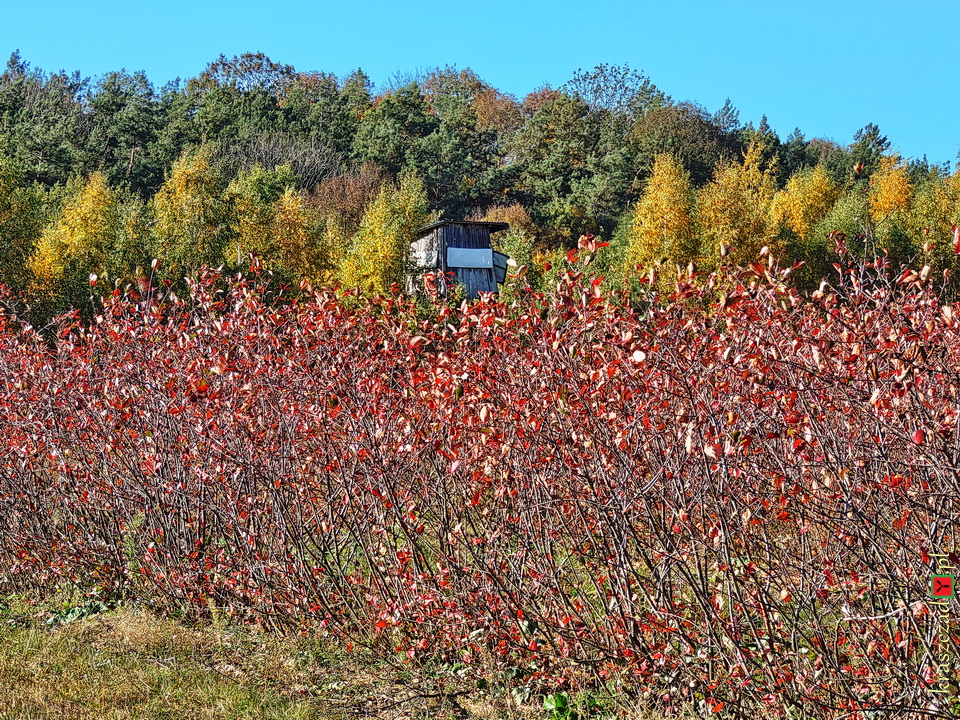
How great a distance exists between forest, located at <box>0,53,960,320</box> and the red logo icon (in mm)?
25535

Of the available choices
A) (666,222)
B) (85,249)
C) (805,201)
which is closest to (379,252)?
(85,249)

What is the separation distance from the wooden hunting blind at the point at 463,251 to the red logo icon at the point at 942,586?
31.6 meters

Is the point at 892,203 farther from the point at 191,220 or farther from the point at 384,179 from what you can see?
the point at 191,220

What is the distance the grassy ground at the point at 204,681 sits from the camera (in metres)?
4.24

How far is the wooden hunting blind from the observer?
114ft

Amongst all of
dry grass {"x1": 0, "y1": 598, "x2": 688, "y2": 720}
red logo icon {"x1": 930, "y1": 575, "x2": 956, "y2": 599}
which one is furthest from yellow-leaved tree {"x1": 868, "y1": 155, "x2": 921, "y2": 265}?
red logo icon {"x1": 930, "y1": 575, "x2": 956, "y2": 599}

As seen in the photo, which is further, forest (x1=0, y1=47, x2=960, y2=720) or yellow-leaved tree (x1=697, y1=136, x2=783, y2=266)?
Result: yellow-leaved tree (x1=697, y1=136, x2=783, y2=266)

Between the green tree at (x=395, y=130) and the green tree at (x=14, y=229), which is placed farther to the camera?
the green tree at (x=395, y=130)

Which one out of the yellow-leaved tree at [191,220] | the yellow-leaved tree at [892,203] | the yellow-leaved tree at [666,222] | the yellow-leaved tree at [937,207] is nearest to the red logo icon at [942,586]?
the yellow-leaved tree at [191,220]

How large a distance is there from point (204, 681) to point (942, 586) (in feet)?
10.9

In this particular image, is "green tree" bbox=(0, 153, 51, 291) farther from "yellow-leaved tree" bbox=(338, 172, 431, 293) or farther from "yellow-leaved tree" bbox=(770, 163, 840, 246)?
"yellow-leaved tree" bbox=(770, 163, 840, 246)

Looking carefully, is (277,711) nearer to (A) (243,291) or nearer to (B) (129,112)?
(A) (243,291)

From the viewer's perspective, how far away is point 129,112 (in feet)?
159

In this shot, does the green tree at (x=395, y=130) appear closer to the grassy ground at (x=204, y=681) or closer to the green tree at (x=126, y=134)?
the green tree at (x=126, y=134)
